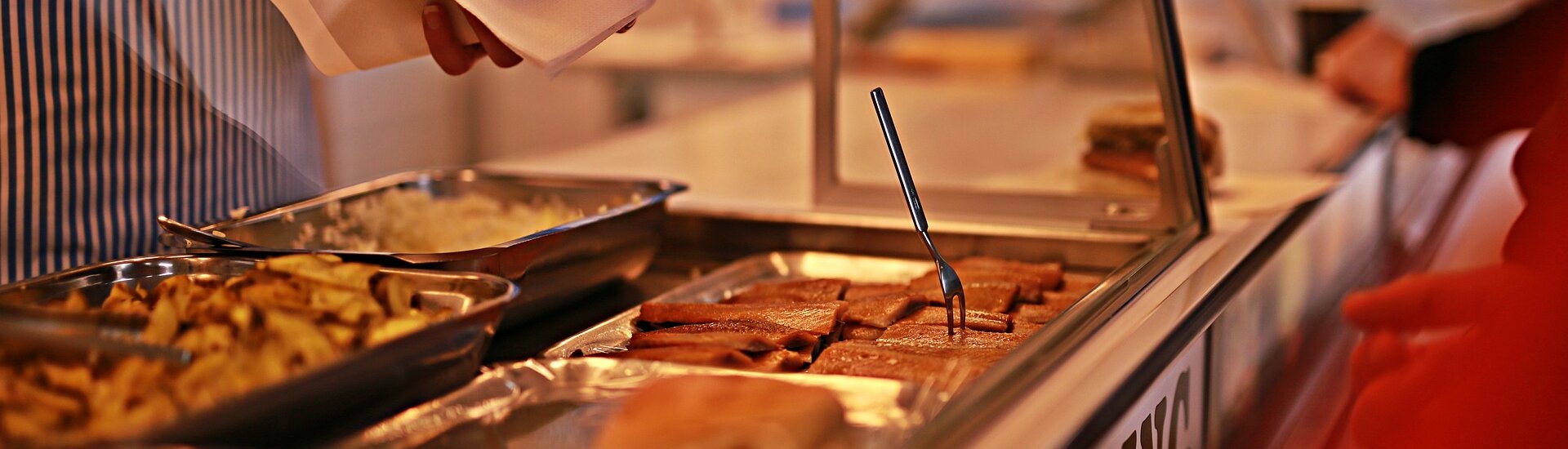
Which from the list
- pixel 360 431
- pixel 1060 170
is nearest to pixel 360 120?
pixel 1060 170

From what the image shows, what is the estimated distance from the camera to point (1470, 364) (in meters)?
0.73

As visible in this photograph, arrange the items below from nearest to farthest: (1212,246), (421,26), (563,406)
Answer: (563,406) → (421,26) → (1212,246)

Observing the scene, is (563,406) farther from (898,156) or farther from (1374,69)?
(1374,69)

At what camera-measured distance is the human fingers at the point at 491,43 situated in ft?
3.09

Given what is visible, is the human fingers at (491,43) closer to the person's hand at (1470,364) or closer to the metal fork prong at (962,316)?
the metal fork prong at (962,316)

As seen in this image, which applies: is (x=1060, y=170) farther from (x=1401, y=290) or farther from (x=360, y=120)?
(x=360, y=120)

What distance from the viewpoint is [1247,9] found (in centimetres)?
275

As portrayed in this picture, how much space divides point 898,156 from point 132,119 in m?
0.85

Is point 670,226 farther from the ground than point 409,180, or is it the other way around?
point 409,180

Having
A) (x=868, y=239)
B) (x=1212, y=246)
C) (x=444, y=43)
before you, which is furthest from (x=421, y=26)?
(x=1212, y=246)

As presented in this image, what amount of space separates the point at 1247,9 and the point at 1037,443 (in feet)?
7.97

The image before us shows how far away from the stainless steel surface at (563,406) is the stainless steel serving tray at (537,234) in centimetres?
16

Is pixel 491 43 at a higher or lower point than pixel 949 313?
higher

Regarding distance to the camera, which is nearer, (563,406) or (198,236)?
(563,406)
